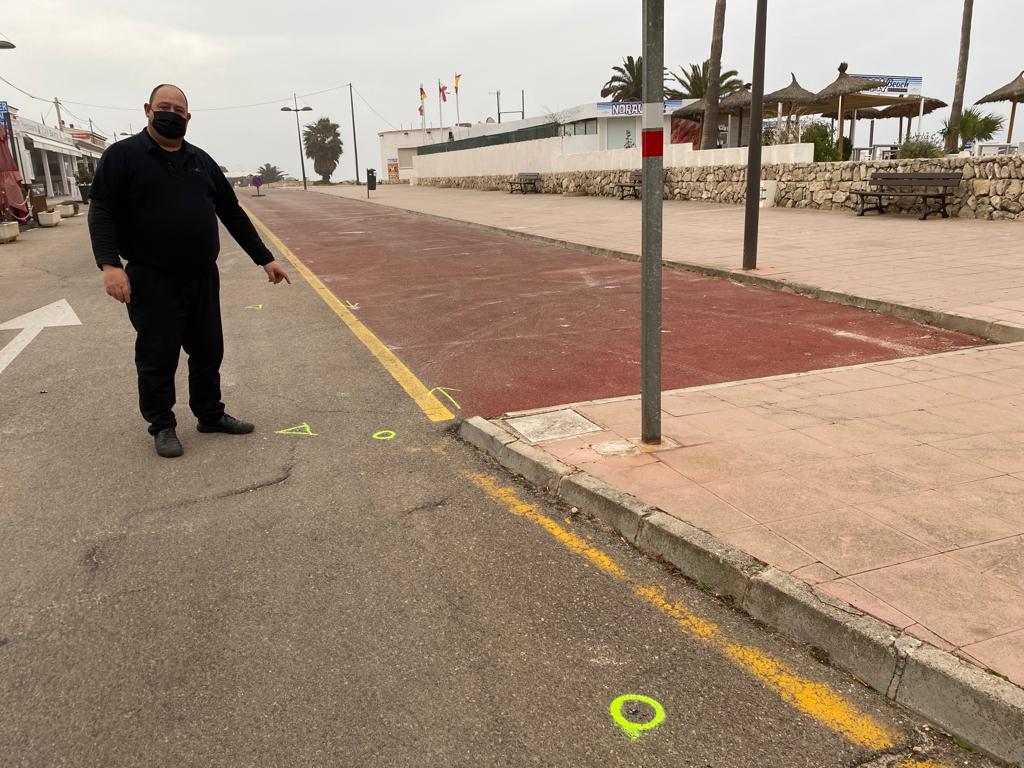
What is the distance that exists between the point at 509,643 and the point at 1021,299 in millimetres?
7742

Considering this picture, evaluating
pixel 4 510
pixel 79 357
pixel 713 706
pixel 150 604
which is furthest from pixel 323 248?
pixel 713 706

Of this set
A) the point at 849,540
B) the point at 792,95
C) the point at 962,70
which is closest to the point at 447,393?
the point at 849,540

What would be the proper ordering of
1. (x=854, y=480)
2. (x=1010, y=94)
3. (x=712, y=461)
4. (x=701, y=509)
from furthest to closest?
1. (x=1010, y=94)
2. (x=712, y=461)
3. (x=854, y=480)
4. (x=701, y=509)

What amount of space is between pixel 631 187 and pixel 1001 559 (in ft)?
88.9

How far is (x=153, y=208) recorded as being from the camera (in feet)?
15.0

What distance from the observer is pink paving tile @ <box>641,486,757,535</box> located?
3445 mm

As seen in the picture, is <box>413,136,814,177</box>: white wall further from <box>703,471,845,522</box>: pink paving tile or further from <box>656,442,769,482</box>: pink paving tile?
<box>703,471,845,522</box>: pink paving tile

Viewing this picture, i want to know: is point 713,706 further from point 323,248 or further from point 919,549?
point 323,248

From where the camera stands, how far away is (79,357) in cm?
733

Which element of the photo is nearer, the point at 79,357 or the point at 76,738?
the point at 76,738

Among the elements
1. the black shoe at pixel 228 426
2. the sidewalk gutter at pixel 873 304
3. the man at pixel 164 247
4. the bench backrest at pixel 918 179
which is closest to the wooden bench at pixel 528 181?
the bench backrest at pixel 918 179

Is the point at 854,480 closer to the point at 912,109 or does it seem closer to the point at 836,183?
the point at 836,183

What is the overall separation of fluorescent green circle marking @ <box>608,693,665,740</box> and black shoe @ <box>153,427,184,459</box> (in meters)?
3.32

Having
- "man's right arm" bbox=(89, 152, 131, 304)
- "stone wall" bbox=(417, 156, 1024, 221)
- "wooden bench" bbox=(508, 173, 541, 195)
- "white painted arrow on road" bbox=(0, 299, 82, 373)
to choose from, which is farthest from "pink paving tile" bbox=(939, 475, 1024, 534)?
"wooden bench" bbox=(508, 173, 541, 195)
